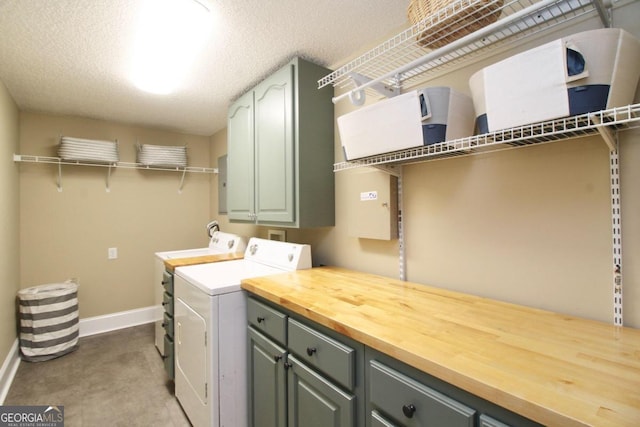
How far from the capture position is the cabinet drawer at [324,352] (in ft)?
3.31

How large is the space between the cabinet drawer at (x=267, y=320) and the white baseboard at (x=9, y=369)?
75.9 inches

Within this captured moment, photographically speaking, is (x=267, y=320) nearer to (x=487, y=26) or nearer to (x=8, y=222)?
(x=487, y=26)

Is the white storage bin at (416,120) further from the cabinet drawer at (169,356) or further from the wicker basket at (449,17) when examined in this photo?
the cabinet drawer at (169,356)

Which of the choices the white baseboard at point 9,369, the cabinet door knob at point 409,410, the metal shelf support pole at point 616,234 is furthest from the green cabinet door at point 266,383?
the white baseboard at point 9,369

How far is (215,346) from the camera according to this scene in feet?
5.08

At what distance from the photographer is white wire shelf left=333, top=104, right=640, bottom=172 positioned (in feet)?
2.58

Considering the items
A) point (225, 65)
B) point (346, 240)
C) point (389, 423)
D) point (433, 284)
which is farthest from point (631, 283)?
point (225, 65)

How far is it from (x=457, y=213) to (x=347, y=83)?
107cm

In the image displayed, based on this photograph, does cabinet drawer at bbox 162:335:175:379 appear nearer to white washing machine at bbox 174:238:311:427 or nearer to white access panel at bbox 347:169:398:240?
white washing machine at bbox 174:238:311:427

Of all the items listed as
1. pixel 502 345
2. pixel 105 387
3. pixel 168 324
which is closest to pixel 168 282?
pixel 168 324

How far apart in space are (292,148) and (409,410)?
4.84 ft

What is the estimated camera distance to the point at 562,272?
3.60ft

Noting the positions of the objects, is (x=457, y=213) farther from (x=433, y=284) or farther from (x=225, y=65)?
(x=225, y=65)

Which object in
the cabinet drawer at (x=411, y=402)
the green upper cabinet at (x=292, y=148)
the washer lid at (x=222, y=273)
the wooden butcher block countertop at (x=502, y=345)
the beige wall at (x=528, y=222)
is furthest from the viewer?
the green upper cabinet at (x=292, y=148)
